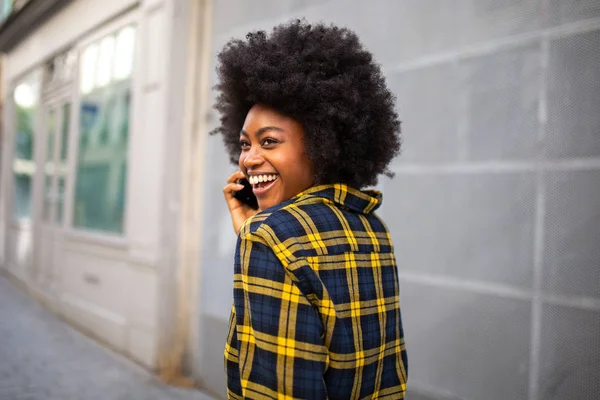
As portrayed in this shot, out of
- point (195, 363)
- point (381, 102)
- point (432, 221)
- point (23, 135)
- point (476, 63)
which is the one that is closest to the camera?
point (381, 102)

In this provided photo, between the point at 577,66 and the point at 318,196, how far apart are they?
1633 mm

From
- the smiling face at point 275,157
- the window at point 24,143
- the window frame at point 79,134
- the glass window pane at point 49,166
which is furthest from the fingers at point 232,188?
the window at point 24,143

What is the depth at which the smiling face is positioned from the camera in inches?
56.1

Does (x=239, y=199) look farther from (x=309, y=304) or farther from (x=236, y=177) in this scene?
(x=309, y=304)

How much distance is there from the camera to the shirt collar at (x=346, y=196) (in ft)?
4.50

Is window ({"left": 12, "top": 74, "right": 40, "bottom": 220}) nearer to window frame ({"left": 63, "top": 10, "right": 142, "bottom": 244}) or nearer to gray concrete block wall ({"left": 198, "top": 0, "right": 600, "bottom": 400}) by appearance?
window frame ({"left": 63, "top": 10, "right": 142, "bottom": 244})

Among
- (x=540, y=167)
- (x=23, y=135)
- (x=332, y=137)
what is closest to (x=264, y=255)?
(x=332, y=137)

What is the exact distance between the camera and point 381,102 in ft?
5.34

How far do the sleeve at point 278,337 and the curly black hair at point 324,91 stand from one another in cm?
41

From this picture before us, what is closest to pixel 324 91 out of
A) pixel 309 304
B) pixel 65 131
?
pixel 309 304

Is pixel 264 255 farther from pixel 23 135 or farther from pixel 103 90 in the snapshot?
pixel 23 135

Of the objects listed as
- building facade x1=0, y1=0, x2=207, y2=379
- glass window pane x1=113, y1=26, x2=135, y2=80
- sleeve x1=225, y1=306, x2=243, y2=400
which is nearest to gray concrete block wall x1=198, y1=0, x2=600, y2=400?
sleeve x1=225, y1=306, x2=243, y2=400

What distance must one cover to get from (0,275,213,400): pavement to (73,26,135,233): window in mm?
1320

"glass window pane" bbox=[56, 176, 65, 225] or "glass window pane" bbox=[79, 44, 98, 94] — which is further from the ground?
"glass window pane" bbox=[79, 44, 98, 94]
